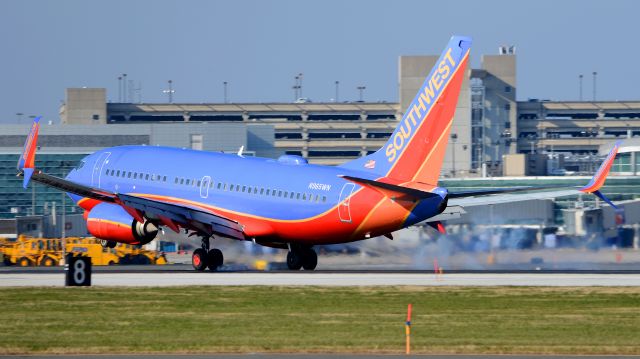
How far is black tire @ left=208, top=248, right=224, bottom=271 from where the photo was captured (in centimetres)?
6172

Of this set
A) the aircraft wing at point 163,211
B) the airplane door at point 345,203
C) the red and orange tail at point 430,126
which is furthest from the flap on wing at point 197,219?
the red and orange tail at point 430,126

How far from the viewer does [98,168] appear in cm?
6725

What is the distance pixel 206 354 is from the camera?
3120 cm

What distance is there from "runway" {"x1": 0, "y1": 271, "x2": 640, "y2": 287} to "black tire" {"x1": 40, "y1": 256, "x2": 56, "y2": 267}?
21975 millimetres

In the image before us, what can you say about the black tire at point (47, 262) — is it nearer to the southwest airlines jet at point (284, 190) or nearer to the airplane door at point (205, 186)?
the southwest airlines jet at point (284, 190)

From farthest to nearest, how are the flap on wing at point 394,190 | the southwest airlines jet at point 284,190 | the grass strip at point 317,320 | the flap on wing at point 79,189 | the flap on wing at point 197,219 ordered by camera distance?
the flap on wing at point 197,219 → the flap on wing at point 79,189 → the southwest airlines jet at point 284,190 → the flap on wing at point 394,190 → the grass strip at point 317,320

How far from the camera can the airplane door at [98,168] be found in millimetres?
66894

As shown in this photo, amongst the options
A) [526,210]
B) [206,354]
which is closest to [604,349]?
[206,354]

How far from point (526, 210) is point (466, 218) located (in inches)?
589

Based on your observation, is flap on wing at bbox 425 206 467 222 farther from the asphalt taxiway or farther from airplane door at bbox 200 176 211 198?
airplane door at bbox 200 176 211 198

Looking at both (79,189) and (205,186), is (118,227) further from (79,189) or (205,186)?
(205,186)

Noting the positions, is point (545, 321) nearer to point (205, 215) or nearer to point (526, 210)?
point (205, 215)

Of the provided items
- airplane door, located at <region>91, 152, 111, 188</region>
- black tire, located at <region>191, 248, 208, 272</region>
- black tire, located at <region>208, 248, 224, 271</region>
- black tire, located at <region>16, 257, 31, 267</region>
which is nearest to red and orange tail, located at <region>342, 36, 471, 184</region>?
black tire, located at <region>208, 248, 224, 271</region>

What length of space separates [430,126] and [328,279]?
850cm
